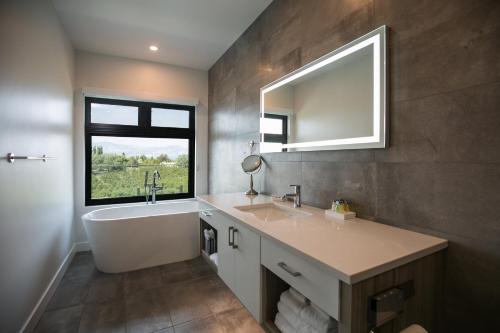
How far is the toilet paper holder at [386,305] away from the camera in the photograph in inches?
33.8

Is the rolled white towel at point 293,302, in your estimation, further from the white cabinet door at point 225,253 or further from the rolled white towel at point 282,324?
the white cabinet door at point 225,253

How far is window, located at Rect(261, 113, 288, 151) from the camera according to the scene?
215cm

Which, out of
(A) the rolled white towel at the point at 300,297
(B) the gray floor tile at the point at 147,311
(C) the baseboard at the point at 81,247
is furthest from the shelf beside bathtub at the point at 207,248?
(C) the baseboard at the point at 81,247

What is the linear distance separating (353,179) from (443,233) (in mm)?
528

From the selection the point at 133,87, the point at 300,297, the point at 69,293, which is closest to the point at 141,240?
the point at 69,293

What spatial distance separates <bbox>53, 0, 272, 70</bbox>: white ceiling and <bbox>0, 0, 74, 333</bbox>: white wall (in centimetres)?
30

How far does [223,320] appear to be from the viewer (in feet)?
5.66

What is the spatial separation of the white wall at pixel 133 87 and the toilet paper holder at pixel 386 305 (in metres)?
3.39

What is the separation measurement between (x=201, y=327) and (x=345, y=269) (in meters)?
1.34

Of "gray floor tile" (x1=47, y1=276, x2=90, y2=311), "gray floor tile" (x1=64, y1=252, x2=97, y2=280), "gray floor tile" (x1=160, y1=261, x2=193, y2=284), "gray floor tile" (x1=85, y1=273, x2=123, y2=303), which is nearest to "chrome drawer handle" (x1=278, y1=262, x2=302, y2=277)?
"gray floor tile" (x1=160, y1=261, x2=193, y2=284)

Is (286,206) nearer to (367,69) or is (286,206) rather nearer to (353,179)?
(353,179)

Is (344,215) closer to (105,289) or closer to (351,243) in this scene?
(351,243)

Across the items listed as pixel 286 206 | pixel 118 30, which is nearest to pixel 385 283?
pixel 286 206

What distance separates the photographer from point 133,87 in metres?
3.45
